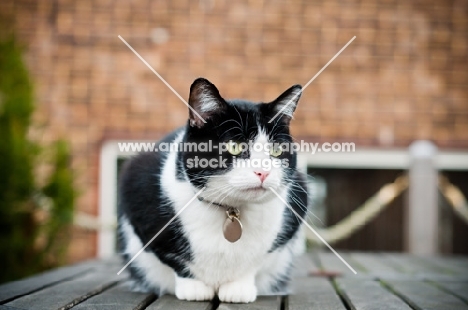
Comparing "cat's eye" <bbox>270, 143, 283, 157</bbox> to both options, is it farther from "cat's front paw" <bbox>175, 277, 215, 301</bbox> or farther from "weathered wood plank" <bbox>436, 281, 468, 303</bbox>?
"weathered wood plank" <bbox>436, 281, 468, 303</bbox>

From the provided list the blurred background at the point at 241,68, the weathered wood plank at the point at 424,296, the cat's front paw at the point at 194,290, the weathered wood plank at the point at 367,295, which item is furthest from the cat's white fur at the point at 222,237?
the blurred background at the point at 241,68

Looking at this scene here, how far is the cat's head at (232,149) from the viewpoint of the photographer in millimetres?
1561

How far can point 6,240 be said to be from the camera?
3.46m

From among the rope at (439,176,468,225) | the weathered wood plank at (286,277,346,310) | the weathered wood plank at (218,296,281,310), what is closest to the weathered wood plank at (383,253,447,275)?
the weathered wood plank at (286,277,346,310)

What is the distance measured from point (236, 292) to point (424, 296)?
645 millimetres

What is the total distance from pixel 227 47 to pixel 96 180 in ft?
4.51

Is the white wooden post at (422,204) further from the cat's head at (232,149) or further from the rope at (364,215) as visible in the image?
the cat's head at (232,149)

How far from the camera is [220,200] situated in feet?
5.34

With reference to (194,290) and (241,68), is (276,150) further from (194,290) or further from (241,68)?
(241,68)

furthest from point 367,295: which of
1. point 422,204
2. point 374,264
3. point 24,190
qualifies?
point 24,190

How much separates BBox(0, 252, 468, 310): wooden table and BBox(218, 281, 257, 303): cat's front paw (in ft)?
0.08

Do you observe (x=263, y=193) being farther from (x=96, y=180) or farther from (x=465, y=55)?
(x=465, y=55)

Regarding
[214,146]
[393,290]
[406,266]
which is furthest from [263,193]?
[406,266]

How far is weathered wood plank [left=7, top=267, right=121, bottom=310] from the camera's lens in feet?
5.33
